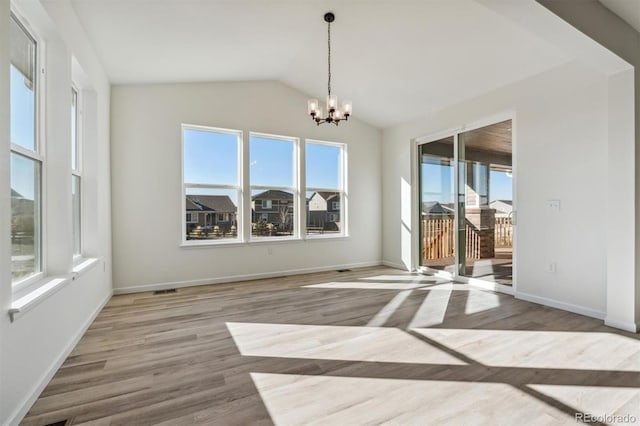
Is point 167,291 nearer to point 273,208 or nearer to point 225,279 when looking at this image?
point 225,279

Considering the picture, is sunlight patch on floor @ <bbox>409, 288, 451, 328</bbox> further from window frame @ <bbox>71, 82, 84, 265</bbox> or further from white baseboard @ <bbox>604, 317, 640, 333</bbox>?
window frame @ <bbox>71, 82, 84, 265</bbox>

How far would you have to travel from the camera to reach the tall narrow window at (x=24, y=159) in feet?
6.59

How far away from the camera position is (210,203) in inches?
191

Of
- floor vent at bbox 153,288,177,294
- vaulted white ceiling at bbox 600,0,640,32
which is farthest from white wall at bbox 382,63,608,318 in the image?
floor vent at bbox 153,288,177,294

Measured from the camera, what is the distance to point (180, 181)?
14.9ft

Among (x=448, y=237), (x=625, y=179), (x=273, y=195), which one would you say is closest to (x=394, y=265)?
(x=448, y=237)

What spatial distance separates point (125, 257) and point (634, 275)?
5.80 meters

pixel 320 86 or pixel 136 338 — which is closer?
pixel 136 338

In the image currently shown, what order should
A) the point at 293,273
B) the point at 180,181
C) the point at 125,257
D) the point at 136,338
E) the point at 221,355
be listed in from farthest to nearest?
the point at 293,273
the point at 180,181
the point at 125,257
the point at 136,338
the point at 221,355

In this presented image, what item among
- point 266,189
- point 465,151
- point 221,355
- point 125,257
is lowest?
point 221,355

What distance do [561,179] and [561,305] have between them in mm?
1449

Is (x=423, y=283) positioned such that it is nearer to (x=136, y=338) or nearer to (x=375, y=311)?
(x=375, y=311)

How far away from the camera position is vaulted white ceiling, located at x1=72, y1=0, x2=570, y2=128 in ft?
9.96

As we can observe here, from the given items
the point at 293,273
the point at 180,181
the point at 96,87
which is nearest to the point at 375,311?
the point at 293,273
